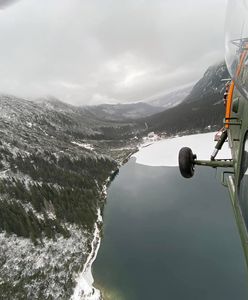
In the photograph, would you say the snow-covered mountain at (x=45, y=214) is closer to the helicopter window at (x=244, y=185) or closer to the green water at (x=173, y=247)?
the green water at (x=173, y=247)

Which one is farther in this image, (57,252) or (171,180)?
(171,180)

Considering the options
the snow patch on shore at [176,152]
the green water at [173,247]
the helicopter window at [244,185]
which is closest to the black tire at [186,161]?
the helicopter window at [244,185]

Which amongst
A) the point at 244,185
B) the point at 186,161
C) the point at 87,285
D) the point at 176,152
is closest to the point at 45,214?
the point at 87,285

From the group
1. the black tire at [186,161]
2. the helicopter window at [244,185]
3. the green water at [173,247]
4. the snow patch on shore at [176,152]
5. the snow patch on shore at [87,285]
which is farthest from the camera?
the snow patch on shore at [176,152]

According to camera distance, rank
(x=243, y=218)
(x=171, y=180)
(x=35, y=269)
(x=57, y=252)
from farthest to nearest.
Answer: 1. (x=171, y=180)
2. (x=57, y=252)
3. (x=35, y=269)
4. (x=243, y=218)

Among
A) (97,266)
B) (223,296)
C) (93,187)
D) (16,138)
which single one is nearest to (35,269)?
(97,266)

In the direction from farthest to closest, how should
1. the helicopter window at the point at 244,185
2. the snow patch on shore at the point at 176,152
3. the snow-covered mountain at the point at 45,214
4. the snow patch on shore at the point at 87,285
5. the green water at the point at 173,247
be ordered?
the snow patch on shore at the point at 176,152 < the snow-covered mountain at the point at 45,214 < the green water at the point at 173,247 < the snow patch on shore at the point at 87,285 < the helicopter window at the point at 244,185

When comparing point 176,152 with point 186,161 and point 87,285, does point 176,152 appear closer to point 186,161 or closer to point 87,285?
point 87,285

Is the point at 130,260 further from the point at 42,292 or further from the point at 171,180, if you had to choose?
the point at 171,180

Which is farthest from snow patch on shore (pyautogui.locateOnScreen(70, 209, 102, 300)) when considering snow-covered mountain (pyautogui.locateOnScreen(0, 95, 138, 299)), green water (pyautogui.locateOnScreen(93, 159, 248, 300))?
green water (pyautogui.locateOnScreen(93, 159, 248, 300))
